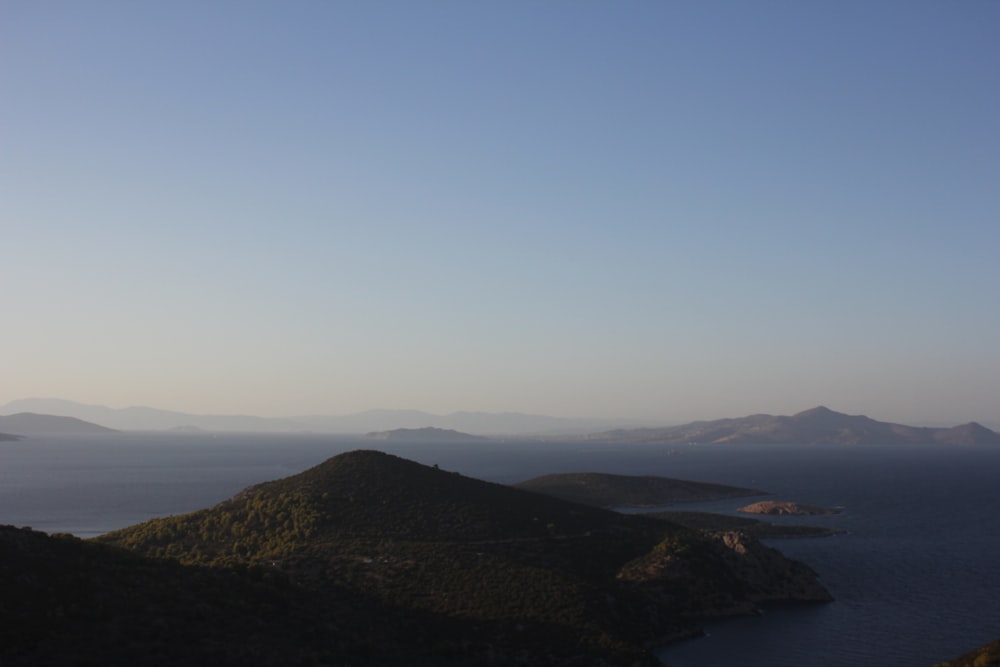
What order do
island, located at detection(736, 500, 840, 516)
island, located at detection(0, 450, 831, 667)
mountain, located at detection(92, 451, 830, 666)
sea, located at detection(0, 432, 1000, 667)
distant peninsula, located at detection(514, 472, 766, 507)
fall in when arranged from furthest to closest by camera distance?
1. distant peninsula, located at detection(514, 472, 766, 507)
2. island, located at detection(736, 500, 840, 516)
3. sea, located at detection(0, 432, 1000, 667)
4. mountain, located at detection(92, 451, 830, 666)
5. island, located at detection(0, 450, 831, 667)

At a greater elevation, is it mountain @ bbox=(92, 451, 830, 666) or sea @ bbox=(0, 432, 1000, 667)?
mountain @ bbox=(92, 451, 830, 666)

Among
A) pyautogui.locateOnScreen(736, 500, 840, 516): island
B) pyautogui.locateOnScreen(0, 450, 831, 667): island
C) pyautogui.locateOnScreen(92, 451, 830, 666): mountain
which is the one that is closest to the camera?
pyautogui.locateOnScreen(0, 450, 831, 667): island

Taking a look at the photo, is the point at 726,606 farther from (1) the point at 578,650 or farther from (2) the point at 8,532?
(2) the point at 8,532

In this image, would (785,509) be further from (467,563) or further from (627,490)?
(467,563)

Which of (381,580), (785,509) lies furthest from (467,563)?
(785,509)

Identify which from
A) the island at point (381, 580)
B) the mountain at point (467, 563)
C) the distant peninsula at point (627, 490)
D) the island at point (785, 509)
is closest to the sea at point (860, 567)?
the island at point (785, 509)

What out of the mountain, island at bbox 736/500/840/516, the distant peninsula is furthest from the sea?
the distant peninsula

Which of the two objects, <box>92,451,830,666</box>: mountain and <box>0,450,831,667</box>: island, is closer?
<box>0,450,831,667</box>: island

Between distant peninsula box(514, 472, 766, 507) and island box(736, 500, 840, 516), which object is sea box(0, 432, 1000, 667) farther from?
distant peninsula box(514, 472, 766, 507)
